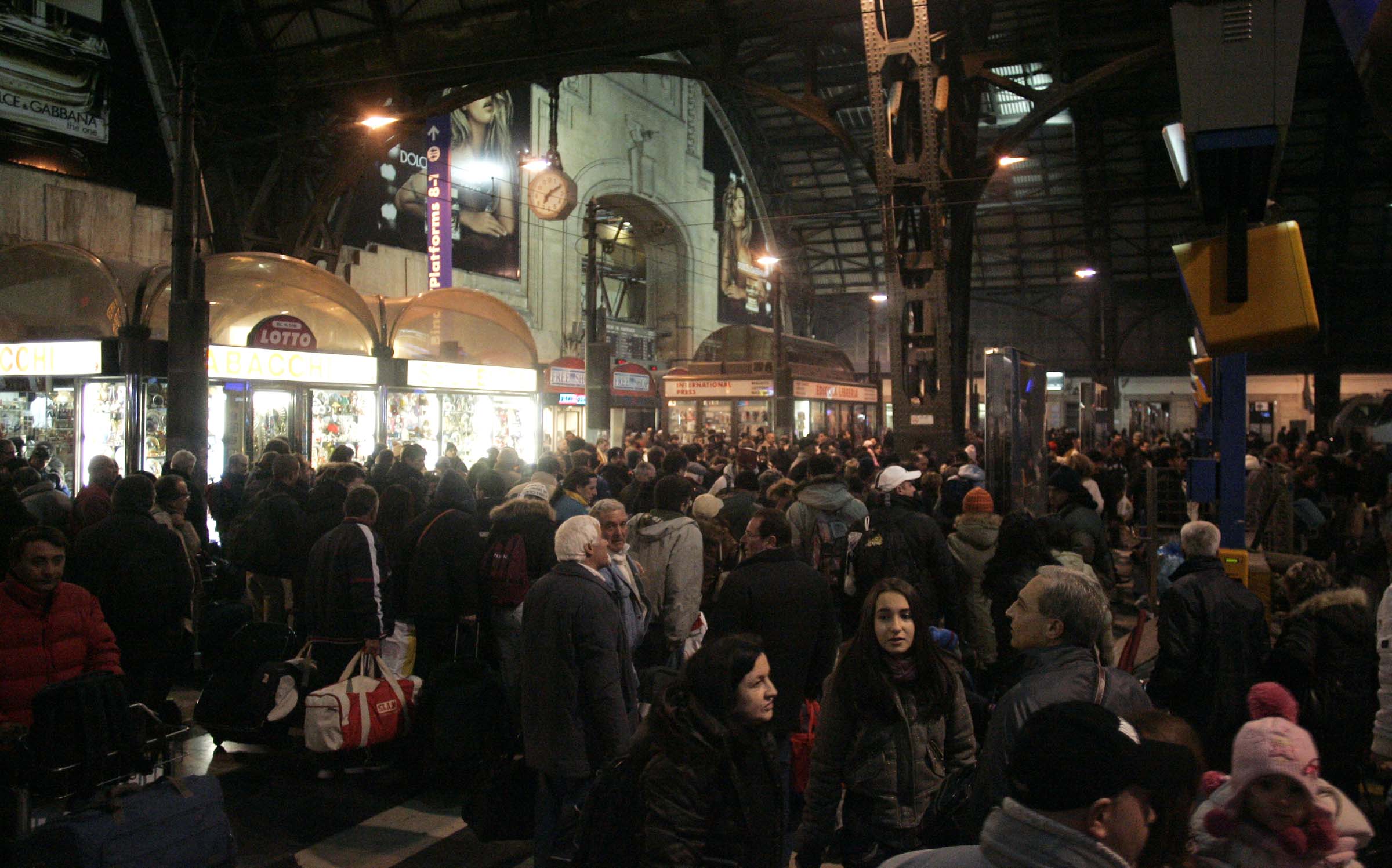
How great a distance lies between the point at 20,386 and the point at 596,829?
1326 centimetres

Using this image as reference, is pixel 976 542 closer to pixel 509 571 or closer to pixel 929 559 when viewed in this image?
pixel 929 559

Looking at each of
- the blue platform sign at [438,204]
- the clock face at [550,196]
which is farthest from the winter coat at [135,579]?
the blue platform sign at [438,204]

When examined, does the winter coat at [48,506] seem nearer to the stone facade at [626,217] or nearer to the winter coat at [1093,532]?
the winter coat at [1093,532]

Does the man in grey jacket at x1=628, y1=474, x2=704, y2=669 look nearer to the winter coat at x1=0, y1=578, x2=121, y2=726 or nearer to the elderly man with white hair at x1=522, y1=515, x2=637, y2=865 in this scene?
the elderly man with white hair at x1=522, y1=515, x2=637, y2=865

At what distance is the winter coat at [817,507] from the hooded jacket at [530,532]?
1.95 m

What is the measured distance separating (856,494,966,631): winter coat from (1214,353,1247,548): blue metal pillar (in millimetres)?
1610

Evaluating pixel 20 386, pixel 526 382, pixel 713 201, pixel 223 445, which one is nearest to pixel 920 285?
pixel 526 382

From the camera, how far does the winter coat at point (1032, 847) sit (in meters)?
1.56

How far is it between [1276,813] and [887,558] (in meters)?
3.55

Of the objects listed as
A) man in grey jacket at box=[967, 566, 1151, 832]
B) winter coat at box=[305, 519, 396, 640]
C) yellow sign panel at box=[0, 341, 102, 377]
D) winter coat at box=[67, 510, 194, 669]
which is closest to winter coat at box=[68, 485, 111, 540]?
winter coat at box=[67, 510, 194, 669]

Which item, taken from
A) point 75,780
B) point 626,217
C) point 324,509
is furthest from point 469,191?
point 75,780

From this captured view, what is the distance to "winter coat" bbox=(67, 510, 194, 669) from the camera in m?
5.68

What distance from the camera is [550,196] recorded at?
19094 millimetres

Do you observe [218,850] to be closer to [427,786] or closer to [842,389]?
[427,786]
